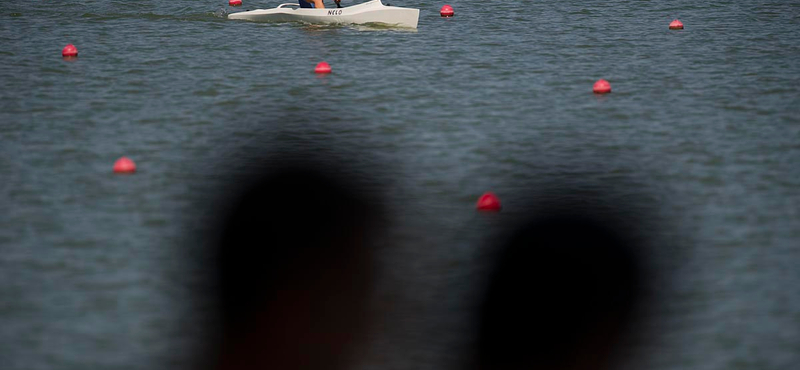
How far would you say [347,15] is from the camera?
2628 centimetres

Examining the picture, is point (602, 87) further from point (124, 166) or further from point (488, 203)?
point (124, 166)

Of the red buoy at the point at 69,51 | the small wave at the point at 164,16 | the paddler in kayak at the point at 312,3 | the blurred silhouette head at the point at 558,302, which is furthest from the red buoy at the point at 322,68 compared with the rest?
the blurred silhouette head at the point at 558,302

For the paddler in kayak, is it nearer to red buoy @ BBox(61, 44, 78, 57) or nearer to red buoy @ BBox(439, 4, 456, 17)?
red buoy @ BBox(439, 4, 456, 17)

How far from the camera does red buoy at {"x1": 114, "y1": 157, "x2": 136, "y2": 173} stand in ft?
45.1

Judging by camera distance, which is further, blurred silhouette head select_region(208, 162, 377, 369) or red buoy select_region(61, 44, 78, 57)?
red buoy select_region(61, 44, 78, 57)

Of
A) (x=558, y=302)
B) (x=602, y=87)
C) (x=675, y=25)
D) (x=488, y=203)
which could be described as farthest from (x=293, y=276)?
(x=675, y=25)

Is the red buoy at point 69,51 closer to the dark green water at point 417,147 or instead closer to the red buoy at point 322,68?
the dark green water at point 417,147

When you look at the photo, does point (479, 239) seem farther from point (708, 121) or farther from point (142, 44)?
point (142, 44)

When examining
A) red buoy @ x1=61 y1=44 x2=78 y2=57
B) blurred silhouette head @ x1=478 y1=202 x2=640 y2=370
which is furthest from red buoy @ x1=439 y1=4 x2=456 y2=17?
blurred silhouette head @ x1=478 y1=202 x2=640 y2=370

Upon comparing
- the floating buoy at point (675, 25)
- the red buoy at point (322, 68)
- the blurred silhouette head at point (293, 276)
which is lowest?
the red buoy at point (322, 68)

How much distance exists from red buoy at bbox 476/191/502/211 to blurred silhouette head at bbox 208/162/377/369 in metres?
1.12

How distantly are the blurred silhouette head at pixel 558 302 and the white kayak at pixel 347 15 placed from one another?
14389 mm

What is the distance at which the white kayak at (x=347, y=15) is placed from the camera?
25.7 meters

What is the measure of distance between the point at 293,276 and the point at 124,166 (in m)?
4.37
